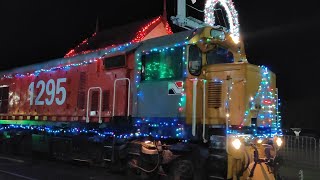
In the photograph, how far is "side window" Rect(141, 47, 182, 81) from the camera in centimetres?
941

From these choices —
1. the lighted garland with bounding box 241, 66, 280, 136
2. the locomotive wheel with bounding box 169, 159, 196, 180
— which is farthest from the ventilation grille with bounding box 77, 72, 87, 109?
the lighted garland with bounding box 241, 66, 280, 136

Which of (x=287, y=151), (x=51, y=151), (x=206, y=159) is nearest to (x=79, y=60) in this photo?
(x=51, y=151)

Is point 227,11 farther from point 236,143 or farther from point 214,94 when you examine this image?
point 236,143

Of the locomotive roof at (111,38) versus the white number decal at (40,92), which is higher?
the locomotive roof at (111,38)

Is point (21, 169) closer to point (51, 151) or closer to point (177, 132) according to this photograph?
point (51, 151)

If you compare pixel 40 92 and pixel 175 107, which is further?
pixel 40 92

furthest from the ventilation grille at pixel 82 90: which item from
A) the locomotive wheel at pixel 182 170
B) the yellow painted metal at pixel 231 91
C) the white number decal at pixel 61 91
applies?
the yellow painted metal at pixel 231 91

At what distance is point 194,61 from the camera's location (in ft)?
30.7

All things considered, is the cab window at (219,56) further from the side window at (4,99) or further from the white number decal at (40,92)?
the side window at (4,99)

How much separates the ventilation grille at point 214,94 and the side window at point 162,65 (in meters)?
0.84

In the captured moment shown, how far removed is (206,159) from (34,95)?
8.92 m

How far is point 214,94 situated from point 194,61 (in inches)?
37.1

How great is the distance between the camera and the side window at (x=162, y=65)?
30.9ft

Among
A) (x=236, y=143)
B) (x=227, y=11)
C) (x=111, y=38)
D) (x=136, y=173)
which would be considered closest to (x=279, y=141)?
(x=236, y=143)
